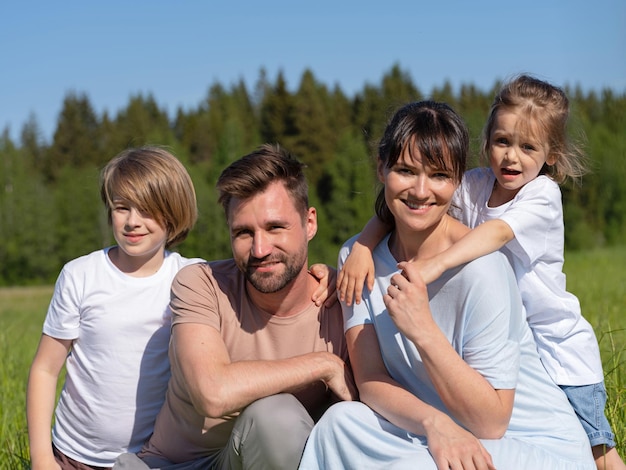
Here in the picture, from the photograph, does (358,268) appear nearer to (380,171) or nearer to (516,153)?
(380,171)

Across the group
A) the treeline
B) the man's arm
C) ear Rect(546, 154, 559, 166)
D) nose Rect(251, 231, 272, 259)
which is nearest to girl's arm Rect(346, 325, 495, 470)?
the man's arm

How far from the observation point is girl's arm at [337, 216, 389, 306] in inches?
116

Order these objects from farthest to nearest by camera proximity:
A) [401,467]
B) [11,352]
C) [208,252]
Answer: [208,252], [11,352], [401,467]

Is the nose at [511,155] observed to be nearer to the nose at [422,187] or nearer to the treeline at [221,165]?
the nose at [422,187]

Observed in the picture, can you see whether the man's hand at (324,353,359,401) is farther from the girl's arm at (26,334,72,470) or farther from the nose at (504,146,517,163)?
the girl's arm at (26,334,72,470)

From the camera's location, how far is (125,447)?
3477mm

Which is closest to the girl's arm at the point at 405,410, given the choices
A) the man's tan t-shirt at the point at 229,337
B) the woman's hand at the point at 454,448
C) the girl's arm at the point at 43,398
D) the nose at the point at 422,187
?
the woman's hand at the point at 454,448

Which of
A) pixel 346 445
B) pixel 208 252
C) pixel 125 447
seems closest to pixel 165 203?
pixel 125 447

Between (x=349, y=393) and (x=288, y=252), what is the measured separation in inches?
24.5

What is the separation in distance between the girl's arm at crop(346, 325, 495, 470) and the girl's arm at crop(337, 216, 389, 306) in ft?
0.47

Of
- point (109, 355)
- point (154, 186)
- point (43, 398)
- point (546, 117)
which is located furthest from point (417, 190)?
point (43, 398)

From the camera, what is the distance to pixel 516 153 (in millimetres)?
3285

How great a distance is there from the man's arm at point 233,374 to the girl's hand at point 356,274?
0.87 feet

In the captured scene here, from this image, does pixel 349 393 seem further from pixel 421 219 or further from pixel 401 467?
pixel 421 219
